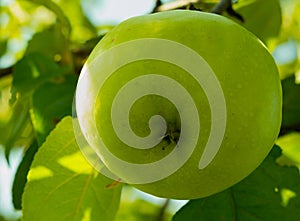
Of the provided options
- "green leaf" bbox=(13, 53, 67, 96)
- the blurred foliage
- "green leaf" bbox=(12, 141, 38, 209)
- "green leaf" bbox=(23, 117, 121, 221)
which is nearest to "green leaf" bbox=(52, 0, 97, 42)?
the blurred foliage

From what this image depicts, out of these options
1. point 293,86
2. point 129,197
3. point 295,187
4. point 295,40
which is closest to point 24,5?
point 129,197

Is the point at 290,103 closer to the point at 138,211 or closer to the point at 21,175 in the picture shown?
the point at 21,175

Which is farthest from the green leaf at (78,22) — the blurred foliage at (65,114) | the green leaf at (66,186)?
the green leaf at (66,186)

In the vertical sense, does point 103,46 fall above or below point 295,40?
above

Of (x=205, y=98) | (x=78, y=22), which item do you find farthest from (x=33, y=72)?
(x=78, y=22)

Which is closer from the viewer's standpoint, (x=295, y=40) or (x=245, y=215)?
(x=245, y=215)

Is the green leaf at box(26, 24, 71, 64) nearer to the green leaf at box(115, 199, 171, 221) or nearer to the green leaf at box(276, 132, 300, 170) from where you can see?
the green leaf at box(276, 132, 300, 170)

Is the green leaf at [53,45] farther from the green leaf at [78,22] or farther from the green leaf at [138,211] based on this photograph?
the green leaf at [138,211]

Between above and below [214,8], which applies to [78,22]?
below

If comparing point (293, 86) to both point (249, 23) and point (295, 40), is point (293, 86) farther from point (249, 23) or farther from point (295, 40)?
point (295, 40)
